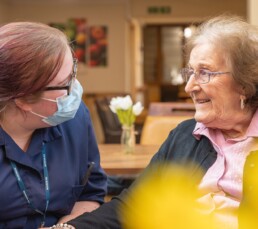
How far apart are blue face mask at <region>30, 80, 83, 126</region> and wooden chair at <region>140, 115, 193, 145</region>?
4.96ft

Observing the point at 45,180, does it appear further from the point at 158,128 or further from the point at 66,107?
the point at 158,128

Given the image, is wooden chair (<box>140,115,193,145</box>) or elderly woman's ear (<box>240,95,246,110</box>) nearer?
elderly woman's ear (<box>240,95,246,110</box>)

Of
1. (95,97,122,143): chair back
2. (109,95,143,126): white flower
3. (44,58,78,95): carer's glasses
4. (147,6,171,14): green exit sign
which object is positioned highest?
(147,6,171,14): green exit sign

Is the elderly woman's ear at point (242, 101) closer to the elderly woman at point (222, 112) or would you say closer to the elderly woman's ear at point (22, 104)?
the elderly woman at point (222, 112)

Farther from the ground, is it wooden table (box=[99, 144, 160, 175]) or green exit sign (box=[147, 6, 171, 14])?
green exit sign (box=[147, 6, 171, 14])

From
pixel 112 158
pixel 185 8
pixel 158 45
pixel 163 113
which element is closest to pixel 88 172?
pixel 112 158

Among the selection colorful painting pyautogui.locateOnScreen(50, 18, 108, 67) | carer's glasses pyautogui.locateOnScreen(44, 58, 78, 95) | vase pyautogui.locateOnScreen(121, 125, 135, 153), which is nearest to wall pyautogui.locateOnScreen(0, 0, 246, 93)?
colorful painting pyautogui.locateOnScreen(50, 18, 108, 67)

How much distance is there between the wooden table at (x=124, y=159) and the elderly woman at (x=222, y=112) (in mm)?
683

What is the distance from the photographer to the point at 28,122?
1.47 meters

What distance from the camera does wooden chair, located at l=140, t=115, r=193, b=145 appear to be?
3.04 m

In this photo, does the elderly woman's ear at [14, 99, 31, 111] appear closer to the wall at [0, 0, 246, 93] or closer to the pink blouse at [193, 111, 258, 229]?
the pink blouse at [193, 111, 258, 229]

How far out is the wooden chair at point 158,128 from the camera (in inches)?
120

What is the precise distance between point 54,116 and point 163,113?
6.61 ft

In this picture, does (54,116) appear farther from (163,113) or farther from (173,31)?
(173,31)
